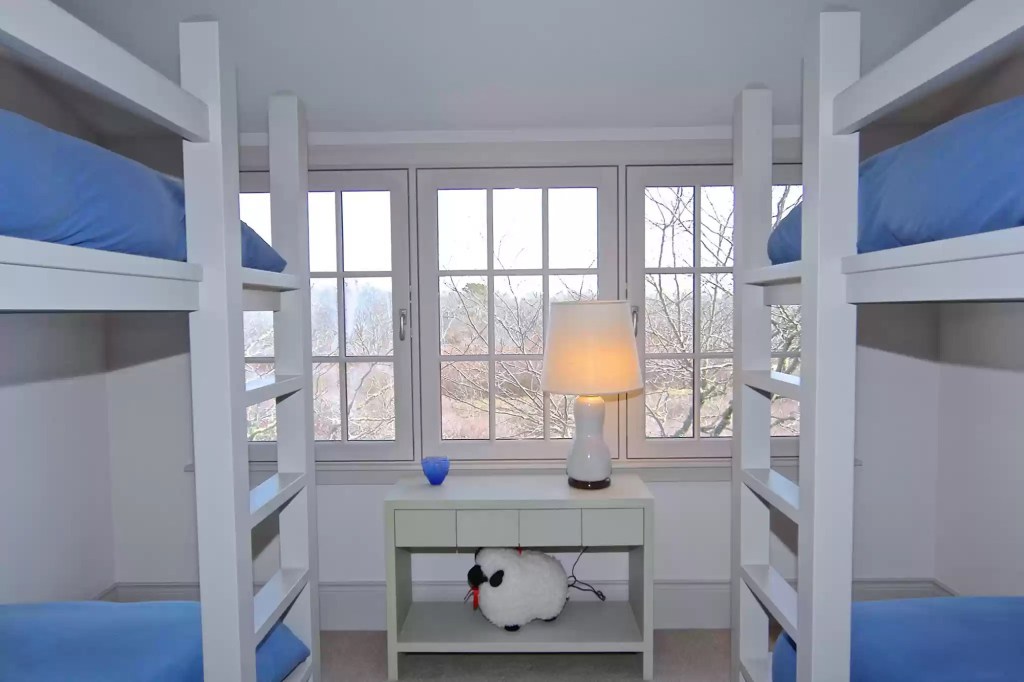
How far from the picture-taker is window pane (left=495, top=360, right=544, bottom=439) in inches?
115

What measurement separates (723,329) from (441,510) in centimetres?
139

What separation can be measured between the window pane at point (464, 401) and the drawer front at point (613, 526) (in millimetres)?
692

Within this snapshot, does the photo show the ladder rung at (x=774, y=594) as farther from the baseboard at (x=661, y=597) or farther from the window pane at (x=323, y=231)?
the window pane at (x=323, y=231)

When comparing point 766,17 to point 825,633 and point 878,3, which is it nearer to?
point 878,3

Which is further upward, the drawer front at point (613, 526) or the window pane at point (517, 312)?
the window pane at point (517, 312)

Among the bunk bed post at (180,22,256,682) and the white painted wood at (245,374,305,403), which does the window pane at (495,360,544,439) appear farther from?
the bunk bed post at (180,22,256,682)

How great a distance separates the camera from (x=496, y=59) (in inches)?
98.7

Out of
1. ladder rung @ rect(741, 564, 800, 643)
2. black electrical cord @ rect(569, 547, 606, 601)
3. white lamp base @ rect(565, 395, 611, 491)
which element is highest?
white lamp base @ rect(565, 395, 611, 491)

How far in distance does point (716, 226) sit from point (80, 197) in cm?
235

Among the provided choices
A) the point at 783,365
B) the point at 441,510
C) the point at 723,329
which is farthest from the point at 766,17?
the point at 441,510

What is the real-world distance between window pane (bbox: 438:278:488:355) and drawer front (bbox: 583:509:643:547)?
0.86 metres

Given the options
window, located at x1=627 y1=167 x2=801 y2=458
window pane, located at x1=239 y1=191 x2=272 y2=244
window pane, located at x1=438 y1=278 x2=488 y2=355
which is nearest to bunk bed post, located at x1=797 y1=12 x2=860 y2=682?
window, located at x1=627 y1=167 x2=801 y2=458

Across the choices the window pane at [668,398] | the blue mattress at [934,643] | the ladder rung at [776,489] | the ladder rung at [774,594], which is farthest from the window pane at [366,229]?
the blue mattress at [934,643]

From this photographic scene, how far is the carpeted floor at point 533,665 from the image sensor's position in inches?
97.3
